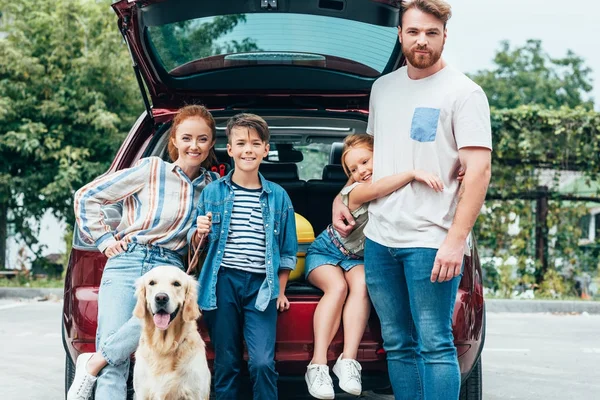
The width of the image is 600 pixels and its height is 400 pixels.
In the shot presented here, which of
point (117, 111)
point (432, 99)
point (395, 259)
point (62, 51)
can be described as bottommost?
point (395, 259)

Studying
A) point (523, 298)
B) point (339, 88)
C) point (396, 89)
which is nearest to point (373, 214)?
point (396, 89)

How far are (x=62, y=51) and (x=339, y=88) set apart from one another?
823cm

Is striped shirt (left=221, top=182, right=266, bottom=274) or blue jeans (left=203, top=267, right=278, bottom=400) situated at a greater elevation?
striped shirt (left=221, top=182, right=266, bottom=274)

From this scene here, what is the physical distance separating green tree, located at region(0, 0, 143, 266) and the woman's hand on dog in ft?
26.4

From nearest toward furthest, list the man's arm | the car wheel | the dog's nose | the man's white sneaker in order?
1. the man's arm
2. the dog's nose
3. the man's white sneaker
4. the car wheel

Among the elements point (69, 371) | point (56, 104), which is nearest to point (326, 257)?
point (69, 371)

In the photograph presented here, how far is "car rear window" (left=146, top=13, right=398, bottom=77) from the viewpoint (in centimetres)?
409

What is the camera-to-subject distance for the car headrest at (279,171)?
199 inches

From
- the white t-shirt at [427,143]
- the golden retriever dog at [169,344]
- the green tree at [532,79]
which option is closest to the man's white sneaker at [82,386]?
the golden retriever dog at [169,344]

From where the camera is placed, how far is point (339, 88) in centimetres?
467

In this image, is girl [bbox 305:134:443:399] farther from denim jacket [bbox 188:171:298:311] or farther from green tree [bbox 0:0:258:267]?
green tree [bbox 0:0:258:267]

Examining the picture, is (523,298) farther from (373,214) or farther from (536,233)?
(373,214)

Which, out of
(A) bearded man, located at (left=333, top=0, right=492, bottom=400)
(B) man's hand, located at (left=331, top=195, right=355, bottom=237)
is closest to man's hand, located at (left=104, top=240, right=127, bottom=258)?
(B) man's hand, located at (left=331, top=195, right=355, bottom=237)

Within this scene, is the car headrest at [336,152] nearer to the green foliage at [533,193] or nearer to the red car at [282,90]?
the red car at [282,90]
